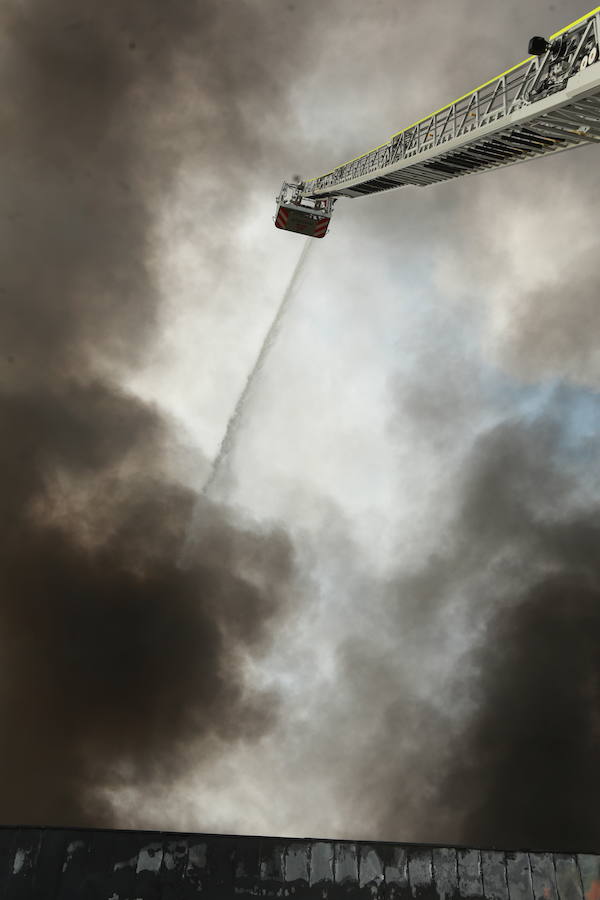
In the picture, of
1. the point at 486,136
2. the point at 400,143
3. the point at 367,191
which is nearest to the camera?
the point at 486,136

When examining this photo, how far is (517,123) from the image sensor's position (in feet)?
62.4

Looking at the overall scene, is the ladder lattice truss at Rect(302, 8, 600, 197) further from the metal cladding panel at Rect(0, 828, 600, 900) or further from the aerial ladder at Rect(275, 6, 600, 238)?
the metal cladding panel at Rect(0, 828, 600, 900)

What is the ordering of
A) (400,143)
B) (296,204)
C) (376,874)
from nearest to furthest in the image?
(376,874) < (400,143) < (296,204)

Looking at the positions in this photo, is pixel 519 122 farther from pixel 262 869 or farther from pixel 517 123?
pixel 262 869

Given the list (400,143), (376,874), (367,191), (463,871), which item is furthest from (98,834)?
(367,191)

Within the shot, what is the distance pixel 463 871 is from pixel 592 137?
82.5 ft

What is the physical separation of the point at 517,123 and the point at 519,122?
20 cm

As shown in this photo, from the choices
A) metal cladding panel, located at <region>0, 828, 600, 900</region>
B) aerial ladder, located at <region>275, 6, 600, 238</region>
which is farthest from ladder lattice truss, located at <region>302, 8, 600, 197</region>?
metal cladding panel, located at <region>0, 828, 600, 900</region>

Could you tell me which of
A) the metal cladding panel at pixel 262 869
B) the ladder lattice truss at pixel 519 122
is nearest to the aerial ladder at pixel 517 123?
the ladder lattice truss at pixel 519 122

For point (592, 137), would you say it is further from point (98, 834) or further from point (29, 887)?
point (29, 887)

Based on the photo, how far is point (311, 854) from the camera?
18422mm

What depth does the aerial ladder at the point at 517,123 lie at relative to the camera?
619 inches

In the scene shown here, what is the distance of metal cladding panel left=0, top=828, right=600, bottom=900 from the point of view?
1734cm

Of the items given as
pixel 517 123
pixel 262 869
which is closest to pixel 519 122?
pixel 517 123
